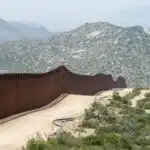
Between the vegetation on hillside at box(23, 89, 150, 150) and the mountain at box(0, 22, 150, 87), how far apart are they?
67.5m

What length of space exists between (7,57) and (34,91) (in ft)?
303

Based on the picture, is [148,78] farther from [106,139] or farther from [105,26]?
[106,139]

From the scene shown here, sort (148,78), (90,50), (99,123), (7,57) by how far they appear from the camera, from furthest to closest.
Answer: (90,50) < (7,57) < (148,78) < (99,123)

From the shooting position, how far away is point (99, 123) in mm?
19266

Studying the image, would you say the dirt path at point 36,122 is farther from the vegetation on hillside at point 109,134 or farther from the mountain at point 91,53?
the mountain at point 91,53

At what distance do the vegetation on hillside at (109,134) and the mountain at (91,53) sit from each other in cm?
6749

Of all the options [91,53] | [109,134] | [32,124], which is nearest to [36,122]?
[32,124]

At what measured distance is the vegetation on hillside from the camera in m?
14.3

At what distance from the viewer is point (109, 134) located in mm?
16359

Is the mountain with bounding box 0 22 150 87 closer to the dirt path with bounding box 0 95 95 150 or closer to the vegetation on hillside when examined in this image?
the dirt path with bounding box 0 95 95 150

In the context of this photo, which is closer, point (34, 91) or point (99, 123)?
point (99, 123)

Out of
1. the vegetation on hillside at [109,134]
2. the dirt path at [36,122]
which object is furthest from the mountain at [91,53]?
the vegetation on hillside at [109,134]

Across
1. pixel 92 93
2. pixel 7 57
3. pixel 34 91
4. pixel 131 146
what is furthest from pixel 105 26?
pixel 131 146

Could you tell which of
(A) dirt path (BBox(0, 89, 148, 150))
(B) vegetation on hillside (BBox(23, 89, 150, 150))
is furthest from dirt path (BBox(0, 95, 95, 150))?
(B) vegetation on hillside (BBox(23, 89, 150, 150))
